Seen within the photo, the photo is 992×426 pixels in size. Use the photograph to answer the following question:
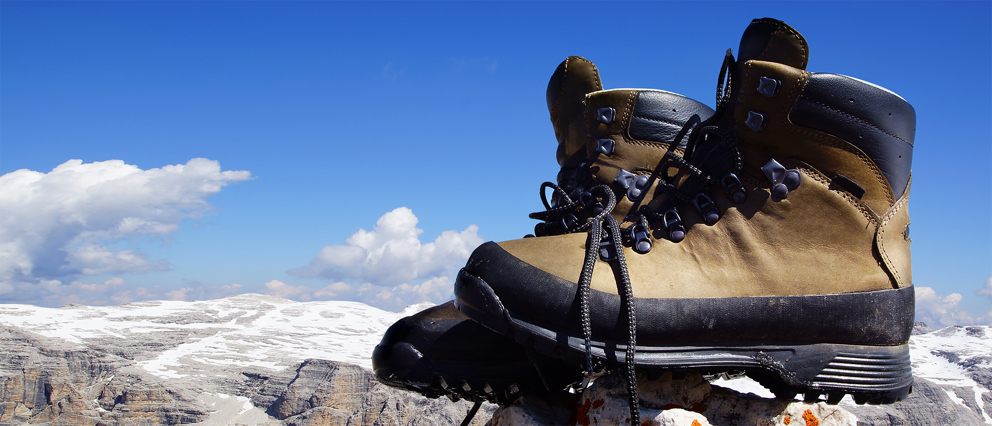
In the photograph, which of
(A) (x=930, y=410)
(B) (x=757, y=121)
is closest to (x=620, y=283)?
(B) (x=757, y=121)

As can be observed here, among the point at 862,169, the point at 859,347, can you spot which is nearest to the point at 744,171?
the point at 862,169

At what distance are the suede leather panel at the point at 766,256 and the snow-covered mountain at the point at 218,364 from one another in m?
41.9

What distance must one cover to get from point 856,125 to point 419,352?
2.04 m

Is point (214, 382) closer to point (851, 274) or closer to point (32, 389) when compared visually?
point (32, 389)

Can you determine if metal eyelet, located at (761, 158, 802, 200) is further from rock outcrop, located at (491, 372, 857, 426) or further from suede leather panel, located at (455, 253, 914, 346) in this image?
rock outcrop, located at (491, 372, 857, 426)

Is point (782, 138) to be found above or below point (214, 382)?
above

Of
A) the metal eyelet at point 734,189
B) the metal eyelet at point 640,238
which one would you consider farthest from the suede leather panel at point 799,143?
the metal eyelet at point 640,238

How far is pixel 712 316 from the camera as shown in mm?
2189

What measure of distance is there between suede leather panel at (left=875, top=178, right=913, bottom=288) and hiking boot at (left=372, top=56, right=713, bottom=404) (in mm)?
948

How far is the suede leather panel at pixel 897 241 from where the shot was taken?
2234 millimetres

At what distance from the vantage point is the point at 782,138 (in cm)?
223

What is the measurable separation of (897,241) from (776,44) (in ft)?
2.89

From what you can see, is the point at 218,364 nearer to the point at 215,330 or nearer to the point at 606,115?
the point at 215,330

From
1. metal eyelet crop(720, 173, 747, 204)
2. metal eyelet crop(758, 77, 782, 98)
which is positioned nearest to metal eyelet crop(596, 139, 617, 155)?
metal eyelet crop(720, 173, 747, 204)
